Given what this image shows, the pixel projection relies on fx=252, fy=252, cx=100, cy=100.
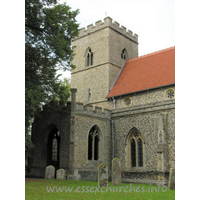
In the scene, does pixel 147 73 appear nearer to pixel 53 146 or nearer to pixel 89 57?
pixel 89 57

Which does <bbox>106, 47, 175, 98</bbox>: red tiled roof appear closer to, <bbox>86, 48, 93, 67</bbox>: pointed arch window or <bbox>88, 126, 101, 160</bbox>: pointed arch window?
<bbox>86, 48, 93, 67</bbox>: pointed arch window

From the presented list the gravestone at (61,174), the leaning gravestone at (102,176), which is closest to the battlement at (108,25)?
the gravestone at (61,174)

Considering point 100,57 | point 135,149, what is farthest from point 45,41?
point 100,57

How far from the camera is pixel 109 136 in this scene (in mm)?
17625

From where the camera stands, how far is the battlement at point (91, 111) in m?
15.9

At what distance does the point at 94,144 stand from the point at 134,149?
2677mm

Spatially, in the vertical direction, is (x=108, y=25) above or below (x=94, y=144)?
above

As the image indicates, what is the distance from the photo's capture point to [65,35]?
1336cm

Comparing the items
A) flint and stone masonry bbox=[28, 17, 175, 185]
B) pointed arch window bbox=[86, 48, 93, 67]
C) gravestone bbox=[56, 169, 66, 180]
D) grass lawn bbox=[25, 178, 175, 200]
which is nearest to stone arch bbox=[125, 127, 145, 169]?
flint and stone masonry bbox=[28, 17, 175, 185]

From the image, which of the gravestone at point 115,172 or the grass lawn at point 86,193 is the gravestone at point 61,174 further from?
the grass lawn at point 86,193

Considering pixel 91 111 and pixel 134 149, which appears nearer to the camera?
pixel 91 111

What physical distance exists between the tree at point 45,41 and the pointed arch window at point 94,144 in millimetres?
4499
